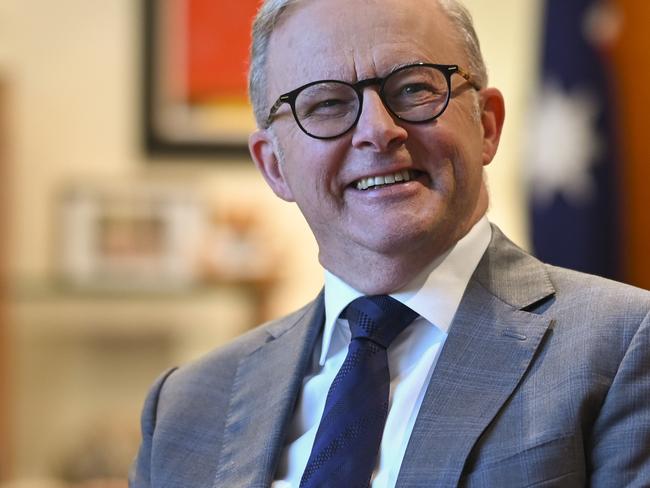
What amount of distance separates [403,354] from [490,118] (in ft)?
1.21

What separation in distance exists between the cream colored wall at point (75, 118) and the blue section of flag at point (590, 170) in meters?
0.34

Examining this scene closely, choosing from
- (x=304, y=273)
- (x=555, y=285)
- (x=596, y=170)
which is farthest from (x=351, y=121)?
(x=304, y=273)

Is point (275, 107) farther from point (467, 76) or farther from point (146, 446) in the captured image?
point (146, 446)

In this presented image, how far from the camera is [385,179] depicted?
1470 millimetres

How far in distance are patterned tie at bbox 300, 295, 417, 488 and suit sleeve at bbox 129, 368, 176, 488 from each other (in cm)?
34

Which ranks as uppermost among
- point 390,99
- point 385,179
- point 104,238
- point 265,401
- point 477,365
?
point 390,99

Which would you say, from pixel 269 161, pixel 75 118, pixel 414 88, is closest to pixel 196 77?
pixel 75 118

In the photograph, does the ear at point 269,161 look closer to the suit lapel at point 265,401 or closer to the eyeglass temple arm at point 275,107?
the eyeglass temple arm at point 275,107

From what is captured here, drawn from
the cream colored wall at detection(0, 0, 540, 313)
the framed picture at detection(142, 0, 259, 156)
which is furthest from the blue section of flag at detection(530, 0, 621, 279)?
the framed picture at detection(142, 0, 259, 156)

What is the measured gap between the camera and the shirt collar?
1496 millimetres

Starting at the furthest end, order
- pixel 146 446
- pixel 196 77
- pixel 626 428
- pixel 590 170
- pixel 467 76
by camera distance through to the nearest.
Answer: pixel 196 77, pixel 590 170, pixel 146 446, pixel 467 76, pixel 626 428

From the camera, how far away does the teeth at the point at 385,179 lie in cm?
147

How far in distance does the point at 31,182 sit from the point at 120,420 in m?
1.00

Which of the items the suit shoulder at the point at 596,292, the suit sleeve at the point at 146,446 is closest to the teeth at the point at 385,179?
the suit shoulder at the point at 596,292
